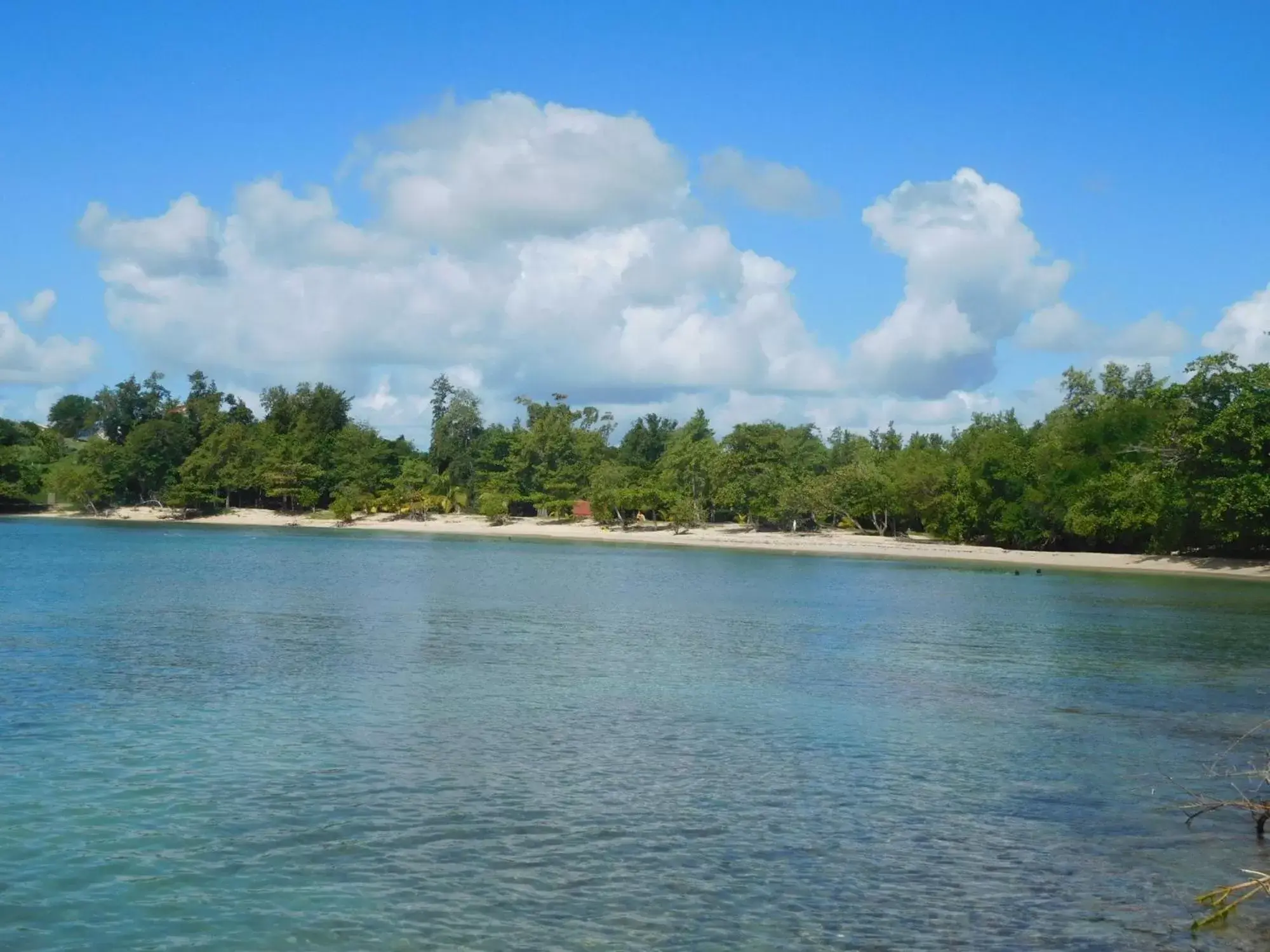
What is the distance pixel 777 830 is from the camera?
44.9ft

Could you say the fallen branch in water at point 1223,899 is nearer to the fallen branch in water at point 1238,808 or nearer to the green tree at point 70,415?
the fallen branch in water at point 1238,808

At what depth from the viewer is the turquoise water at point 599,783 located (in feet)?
35.6

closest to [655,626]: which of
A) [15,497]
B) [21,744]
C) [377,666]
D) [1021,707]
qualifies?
[377,666]

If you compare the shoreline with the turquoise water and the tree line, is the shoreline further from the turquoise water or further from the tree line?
the turquoise water

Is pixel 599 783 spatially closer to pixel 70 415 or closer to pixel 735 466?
pixel 735 466

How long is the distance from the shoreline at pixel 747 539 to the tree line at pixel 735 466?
1.46 m

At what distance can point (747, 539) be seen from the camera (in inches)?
3679

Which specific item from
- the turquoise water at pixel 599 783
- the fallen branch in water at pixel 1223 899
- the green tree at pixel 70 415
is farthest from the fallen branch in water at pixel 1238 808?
the green tree at pixel 70 415

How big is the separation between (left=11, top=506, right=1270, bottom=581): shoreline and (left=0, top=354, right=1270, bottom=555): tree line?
146cm

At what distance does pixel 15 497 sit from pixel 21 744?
369 feet

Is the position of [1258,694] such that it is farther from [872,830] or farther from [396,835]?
[396,835]

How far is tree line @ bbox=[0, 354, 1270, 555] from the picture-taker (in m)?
63.5

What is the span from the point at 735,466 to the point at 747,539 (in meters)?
6.24

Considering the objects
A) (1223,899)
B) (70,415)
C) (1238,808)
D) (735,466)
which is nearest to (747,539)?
(735,466)
